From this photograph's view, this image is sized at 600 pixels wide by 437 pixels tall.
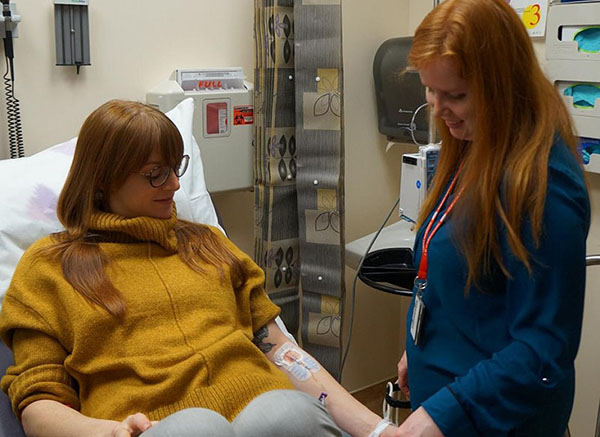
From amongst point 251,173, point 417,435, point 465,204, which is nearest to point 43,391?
point 417,435

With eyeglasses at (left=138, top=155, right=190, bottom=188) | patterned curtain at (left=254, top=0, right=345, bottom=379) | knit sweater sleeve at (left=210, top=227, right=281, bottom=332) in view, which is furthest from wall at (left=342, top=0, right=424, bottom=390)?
eyeglasses at (left=138, top=155, right=190, bottom=188)

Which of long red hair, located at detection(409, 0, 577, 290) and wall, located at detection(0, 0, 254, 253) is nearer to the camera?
long red hair, located at detection(409, 0, 577, 290)

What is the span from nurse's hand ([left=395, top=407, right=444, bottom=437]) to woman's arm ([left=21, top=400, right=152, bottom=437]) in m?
0.47

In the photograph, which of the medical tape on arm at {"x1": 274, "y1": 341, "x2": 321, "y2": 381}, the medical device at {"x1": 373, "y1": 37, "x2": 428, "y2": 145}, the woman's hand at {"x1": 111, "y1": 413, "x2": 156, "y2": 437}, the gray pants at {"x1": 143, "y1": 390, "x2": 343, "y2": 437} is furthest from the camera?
the medical device at {"x1": 373, "y1": 37, "x2": 428, "y2": 145}

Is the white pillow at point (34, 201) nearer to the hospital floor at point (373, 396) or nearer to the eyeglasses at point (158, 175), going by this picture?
the eyeglasses at point (158, 175)

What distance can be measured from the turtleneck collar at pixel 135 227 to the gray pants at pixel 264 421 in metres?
0.47

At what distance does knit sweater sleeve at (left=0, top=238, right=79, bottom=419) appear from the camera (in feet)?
4.64

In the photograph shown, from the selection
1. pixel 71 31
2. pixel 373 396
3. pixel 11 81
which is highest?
pixel 71 31

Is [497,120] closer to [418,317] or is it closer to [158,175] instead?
[418,317]

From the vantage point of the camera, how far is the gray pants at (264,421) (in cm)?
119

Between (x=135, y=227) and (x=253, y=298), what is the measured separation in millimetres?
329

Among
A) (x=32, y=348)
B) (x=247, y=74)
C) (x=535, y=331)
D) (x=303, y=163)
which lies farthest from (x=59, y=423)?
(x=247, y=74)

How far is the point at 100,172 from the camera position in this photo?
155cm

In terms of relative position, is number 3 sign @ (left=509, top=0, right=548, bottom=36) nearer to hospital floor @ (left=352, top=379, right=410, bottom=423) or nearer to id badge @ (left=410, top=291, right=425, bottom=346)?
id badge @ (left=410, top=291, right=425, bottom=346)
